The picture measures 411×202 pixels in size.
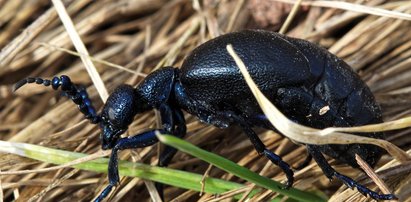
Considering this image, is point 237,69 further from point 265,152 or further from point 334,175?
point 334,175

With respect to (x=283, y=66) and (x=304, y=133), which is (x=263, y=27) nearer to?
(x=283, y=66)

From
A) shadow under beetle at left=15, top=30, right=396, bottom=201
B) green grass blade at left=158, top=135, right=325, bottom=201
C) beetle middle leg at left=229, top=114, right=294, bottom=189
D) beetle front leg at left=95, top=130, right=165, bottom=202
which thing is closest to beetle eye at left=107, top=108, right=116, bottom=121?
shadow under beetle at left=15, top=30, right=396, bottom=201

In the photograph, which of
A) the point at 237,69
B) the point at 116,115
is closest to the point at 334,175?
the point at 237,69

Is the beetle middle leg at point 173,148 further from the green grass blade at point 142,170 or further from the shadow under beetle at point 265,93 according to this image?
the green grass blade at point 142,170

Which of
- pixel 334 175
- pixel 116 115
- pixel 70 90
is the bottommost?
pixel 334 175

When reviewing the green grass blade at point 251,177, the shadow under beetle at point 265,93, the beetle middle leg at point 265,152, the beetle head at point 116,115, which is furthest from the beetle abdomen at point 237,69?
the green grass blade at point 251,177

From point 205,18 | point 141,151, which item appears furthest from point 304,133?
point 205,18
